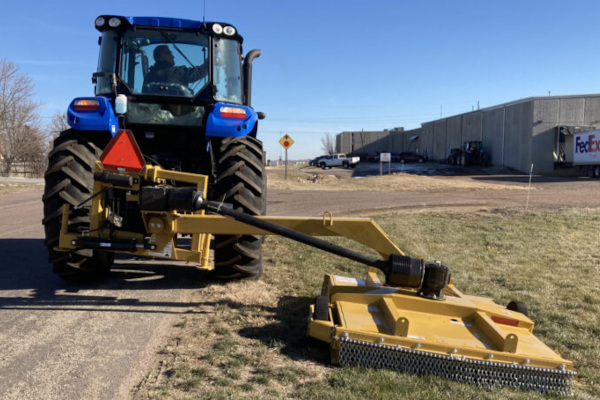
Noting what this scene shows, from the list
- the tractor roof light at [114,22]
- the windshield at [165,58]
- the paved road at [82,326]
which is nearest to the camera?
the paved road at [82,326]

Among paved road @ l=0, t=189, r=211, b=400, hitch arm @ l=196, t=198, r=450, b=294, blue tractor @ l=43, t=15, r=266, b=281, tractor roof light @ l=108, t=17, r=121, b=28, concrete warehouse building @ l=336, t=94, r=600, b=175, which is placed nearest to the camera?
paved road @ l=0, t=189, r=211, b=400

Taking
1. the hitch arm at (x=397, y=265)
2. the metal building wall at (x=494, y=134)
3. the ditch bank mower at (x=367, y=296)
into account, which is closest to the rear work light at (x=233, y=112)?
the ditch bank mower at (x=367, y=296)

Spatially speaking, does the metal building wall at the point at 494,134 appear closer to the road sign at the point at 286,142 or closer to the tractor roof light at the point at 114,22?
the road sign at the point at 286,142

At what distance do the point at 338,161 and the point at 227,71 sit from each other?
171ft

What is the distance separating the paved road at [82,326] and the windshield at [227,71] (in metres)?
2.31

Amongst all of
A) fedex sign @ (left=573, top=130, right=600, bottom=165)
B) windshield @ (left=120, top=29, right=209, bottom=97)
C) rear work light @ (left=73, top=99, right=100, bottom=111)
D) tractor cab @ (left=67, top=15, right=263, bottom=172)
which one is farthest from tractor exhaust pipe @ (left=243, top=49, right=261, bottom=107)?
fedex sign @ (left=573, top=130, right=600, bottom=165)

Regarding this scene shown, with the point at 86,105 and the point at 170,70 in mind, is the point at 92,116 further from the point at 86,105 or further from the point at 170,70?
the point at 170,70

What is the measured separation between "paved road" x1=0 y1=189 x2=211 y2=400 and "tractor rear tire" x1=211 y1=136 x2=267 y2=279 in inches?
24.3

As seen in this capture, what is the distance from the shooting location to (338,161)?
5797 centimetres

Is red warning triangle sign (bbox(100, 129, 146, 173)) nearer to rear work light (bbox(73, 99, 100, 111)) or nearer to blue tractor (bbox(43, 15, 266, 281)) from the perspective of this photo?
blue tractor (bbox(43, 15, 266, 281))

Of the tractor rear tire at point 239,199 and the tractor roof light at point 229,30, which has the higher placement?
the tractor roof light at point 229,30

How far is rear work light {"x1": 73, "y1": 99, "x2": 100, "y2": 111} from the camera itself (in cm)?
525

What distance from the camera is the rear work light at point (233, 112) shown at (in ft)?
17.6

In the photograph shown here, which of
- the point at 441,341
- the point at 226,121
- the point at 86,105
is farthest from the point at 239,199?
the point at 441,341
